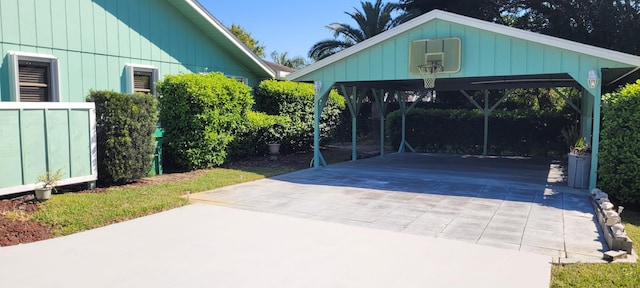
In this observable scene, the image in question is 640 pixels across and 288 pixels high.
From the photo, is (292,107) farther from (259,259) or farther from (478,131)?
(259,259)

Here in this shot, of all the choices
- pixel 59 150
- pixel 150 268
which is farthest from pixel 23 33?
pixel 150 268

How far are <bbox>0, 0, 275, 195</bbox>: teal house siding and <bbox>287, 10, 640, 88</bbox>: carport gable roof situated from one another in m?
3.52

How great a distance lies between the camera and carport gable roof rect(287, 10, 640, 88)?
8195mm

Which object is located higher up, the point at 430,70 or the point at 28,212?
the point at 430,70

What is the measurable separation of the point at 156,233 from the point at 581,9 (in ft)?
58.2

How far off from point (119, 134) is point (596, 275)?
7.52 metres

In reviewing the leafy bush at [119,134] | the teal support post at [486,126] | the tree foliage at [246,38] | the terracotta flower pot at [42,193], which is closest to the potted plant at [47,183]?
the terracotta flower pot at [42,193]

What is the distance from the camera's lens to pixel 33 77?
904 centimetres

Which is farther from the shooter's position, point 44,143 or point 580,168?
point 580,168

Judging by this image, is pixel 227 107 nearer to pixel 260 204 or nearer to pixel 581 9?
pixel 260 204

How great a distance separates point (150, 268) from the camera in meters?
4.21

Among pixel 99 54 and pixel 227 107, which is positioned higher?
pixel 99 54

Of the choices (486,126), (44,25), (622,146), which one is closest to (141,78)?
(44,25)

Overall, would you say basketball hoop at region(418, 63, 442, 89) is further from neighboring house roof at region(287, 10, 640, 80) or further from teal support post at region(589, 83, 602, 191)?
teal support post at region(589, 83, 602, 191)
